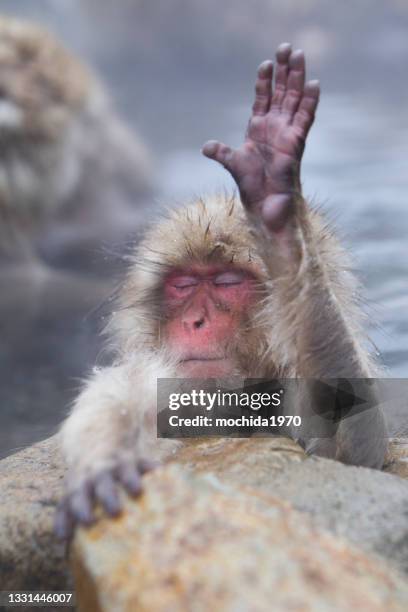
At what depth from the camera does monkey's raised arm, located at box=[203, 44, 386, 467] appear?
2303 mm

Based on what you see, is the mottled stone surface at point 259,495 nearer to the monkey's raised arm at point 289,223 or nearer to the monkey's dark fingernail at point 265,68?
the monkey's raised arm at point 289,223

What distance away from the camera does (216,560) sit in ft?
4.87

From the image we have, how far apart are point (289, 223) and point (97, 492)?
1016mm

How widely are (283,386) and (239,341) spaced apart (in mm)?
248

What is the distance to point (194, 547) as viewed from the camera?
1.53 m

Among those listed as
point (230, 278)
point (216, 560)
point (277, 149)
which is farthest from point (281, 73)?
point (216, 560)

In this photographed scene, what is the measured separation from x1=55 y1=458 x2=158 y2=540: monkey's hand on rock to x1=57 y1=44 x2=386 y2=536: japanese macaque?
11 mm

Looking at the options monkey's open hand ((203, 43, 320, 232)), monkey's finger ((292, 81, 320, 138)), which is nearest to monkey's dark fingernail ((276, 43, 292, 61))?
monkey's open hand ((203, 43, 320, 232))

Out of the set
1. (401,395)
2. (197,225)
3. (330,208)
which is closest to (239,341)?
(197,225)

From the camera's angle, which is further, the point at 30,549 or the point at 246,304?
the point at 246,304

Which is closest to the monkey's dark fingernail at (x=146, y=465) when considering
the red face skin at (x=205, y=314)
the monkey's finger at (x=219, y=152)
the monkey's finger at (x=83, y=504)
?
the monkey's finger at (x=83, y=504)

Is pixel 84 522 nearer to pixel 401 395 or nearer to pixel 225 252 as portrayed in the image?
pixel 225 252

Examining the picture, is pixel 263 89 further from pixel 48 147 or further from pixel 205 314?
pixel 48 147

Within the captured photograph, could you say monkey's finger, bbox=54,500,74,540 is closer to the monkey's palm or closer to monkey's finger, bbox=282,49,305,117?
the monkey's palm
